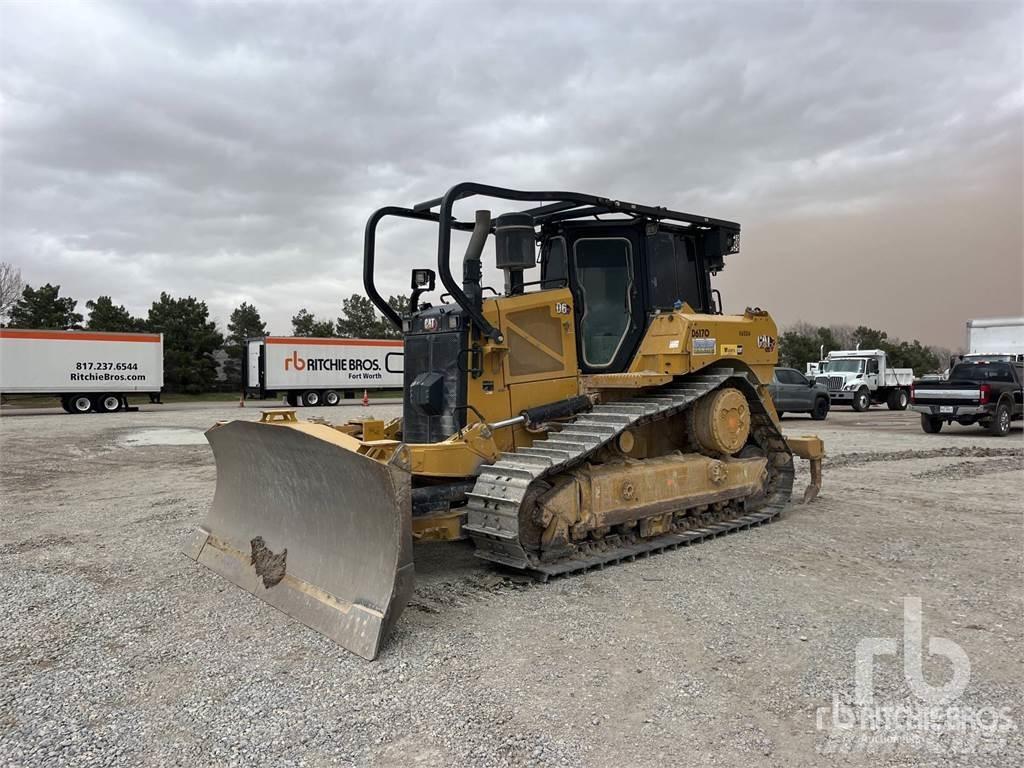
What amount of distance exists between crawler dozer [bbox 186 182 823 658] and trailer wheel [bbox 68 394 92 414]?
85.0 ft

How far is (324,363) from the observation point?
32.8 meters

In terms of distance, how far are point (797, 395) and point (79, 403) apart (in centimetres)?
2590

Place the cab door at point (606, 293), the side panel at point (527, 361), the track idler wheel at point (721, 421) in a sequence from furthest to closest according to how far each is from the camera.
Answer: the track idler wheel at point (721, 421), the cab door at point (606, 293), the side panel at point (527, 361)

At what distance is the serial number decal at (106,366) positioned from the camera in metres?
27.9

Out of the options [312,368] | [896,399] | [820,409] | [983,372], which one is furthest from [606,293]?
[312,368]

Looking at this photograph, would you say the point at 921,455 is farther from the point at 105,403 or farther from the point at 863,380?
the point at 105,403

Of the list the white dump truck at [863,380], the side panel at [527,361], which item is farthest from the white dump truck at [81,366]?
the side panel at [527,361]

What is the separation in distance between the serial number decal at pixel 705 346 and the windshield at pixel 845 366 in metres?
23.2

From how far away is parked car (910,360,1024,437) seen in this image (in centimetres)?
1741

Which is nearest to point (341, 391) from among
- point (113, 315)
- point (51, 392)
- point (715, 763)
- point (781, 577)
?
point (51, 392)

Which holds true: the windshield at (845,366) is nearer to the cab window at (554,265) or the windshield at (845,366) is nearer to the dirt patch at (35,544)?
the cab window at (554,265)

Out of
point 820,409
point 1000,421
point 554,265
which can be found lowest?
point 820,409

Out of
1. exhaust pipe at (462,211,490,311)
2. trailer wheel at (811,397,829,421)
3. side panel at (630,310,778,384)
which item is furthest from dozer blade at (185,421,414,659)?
trailer wheel at (811,397,829,421)

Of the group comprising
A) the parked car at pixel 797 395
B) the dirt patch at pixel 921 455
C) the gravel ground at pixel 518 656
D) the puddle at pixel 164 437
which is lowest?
the puddle at pixel 164 437
